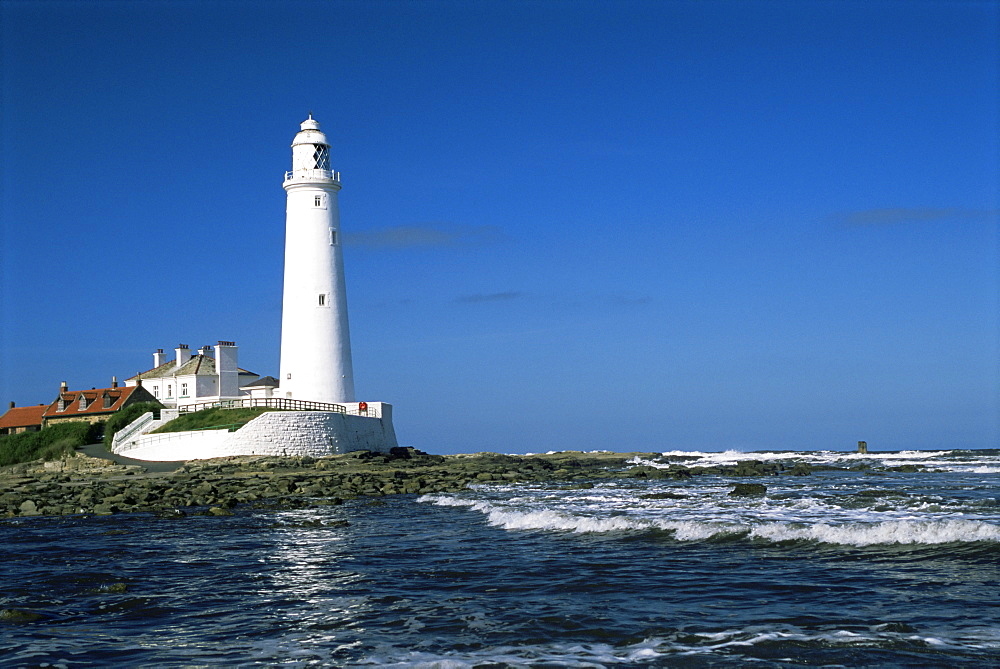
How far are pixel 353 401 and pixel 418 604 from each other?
37.0 m

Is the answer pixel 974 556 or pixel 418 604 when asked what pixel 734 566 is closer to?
pixel 974 556

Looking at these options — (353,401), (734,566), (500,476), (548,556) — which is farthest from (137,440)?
(734,566)

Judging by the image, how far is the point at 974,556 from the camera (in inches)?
506

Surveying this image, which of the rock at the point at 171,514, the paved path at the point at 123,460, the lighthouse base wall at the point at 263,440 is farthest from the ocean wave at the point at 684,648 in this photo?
the lighthouse base wall at the point at 263,440

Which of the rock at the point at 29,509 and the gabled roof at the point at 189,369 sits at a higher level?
the gabled roof at the point at 189,369

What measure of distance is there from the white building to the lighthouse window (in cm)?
1289

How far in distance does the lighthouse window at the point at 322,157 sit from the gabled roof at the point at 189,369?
14.6 m

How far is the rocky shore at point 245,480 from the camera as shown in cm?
2433

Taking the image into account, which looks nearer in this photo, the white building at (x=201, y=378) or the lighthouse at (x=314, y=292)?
the lighthouse at (x=314, y=292)

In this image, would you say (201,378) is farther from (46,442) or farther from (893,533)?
(893,533)

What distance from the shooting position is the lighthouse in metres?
45.8

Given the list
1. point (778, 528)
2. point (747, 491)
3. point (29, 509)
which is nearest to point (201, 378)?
point (29, 509)

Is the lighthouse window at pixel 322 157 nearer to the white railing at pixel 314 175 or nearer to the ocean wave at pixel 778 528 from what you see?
the white railing at pixel 314 175

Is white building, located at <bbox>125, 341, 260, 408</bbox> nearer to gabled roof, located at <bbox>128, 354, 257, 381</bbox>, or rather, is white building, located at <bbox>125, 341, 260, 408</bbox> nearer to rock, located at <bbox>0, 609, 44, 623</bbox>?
gabled roof, located at <bbox>128, 354, 257, 381</bbox>
